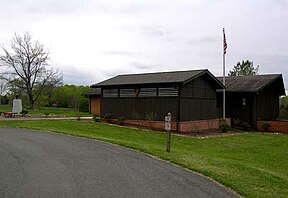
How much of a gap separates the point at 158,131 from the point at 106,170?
48.9ft

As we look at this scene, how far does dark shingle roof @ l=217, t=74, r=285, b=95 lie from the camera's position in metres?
Result: 30.9

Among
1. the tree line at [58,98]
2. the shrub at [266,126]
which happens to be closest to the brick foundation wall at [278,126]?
the shrub at [266,126]

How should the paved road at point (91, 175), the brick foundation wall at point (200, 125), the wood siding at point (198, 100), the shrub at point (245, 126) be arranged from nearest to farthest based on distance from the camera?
the paved road at point (91, 175) < the brick foundation wall at point (200, 125) < the wood siding at point (198, 100) < the shrub at point (245, 126)

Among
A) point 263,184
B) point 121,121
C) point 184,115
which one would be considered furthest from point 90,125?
point 263,184

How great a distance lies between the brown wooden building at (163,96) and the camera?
2475 cm

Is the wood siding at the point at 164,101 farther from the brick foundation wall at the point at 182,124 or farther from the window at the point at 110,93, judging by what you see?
the brick foundation wall at the point at 182,124

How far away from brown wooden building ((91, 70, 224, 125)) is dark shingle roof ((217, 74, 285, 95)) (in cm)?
302

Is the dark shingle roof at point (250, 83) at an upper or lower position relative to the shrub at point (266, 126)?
upper

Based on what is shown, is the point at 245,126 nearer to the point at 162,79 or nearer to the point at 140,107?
the point at 162,79

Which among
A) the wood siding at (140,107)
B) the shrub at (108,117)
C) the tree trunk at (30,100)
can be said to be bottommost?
the shrub at (108,117)

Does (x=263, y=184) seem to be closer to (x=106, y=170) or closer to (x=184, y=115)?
(x=106, y=170)

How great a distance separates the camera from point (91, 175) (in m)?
8.79

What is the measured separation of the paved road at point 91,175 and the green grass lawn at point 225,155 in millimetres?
605

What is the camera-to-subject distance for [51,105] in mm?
61156
